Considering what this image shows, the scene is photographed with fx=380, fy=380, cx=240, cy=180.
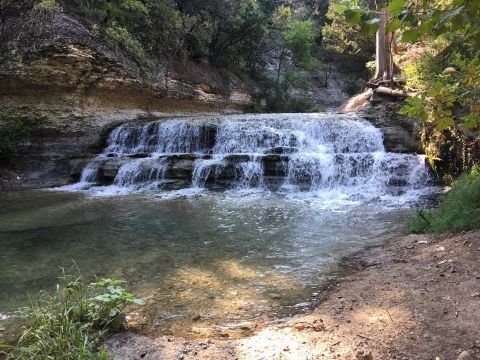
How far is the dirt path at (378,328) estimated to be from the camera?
236 centimetres

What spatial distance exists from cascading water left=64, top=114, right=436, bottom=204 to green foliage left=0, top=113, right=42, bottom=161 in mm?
2314

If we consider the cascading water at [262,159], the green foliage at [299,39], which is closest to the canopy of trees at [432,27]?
the cascading water at [262,159]

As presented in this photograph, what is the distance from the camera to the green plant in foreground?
90.0 inches

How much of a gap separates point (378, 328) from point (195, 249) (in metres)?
3.11

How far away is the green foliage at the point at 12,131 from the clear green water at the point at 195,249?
11.9 feet

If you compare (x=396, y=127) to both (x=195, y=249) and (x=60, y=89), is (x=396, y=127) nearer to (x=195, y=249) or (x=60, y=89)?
(x=195, y=249)

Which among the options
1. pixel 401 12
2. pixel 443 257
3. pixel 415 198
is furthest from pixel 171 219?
pixel 401 12

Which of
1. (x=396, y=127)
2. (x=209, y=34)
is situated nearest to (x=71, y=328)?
(x=396, y=127)

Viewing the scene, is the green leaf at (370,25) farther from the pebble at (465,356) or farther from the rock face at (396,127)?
the rock face at (396,127)

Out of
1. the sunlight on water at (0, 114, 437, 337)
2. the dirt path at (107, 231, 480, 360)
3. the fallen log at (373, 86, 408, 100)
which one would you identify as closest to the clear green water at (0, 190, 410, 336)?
the sunlight on water at (0, 114, 437, 337)

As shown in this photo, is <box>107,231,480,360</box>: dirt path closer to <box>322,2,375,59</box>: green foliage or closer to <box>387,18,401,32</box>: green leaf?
<box>387,18,401,32</box>: green leaf

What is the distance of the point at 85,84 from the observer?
1303cm

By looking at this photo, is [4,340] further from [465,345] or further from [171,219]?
[171,219]

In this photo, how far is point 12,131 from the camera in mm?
11867
